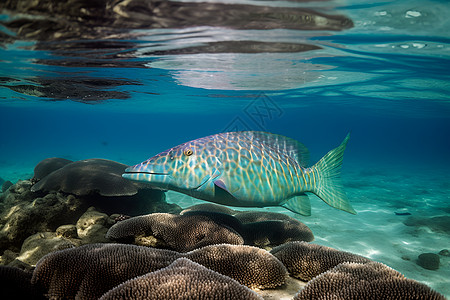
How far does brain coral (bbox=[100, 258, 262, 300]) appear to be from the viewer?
1.84 metres

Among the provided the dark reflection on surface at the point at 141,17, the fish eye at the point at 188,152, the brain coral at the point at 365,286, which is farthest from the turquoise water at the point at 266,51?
the brain coral at the point at 365,286

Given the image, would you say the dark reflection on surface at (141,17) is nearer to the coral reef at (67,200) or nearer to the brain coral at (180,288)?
the coral reef at (67,200)

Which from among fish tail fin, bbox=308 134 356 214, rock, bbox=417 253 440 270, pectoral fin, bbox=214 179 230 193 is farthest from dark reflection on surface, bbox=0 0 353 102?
rock, bbox=417 253 440 270

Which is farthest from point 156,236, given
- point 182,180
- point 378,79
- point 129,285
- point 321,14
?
point 378,79

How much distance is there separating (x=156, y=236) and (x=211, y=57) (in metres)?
9.88

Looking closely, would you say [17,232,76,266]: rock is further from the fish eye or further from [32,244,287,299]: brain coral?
the fish eye

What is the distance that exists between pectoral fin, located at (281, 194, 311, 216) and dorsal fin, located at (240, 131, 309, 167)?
25.7 inches

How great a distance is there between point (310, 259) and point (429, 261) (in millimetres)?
5985

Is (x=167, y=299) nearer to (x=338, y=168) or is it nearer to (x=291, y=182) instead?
(x=291, y=182)

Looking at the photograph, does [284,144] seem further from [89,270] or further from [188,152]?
[89,270]

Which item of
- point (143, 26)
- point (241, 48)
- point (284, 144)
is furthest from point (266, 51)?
point (284, 144)

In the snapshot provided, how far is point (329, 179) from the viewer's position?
4879 millimetres

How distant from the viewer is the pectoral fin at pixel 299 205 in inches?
186

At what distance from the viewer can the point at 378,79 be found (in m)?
17.1
